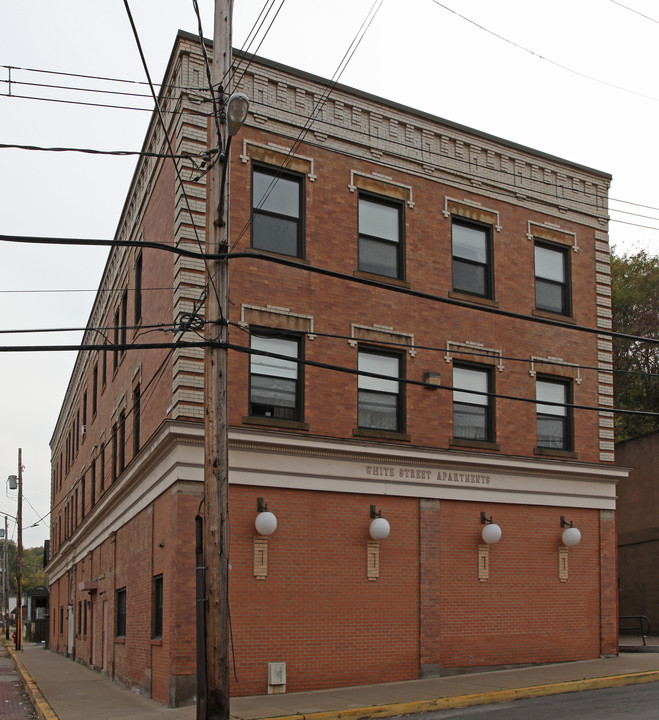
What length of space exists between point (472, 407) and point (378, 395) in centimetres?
251

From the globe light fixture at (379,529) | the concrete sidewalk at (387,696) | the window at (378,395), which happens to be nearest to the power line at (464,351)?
the window at (378,395)

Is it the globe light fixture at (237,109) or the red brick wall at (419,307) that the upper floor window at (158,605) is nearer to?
the red brick wall at (419,307)

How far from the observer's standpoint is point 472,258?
21.5 m

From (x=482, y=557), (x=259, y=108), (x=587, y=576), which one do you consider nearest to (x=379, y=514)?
(x=482, y=557)

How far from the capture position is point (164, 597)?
17.6 m

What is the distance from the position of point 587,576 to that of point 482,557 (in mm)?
3134

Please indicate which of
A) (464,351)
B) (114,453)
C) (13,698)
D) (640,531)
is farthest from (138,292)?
(640,531)

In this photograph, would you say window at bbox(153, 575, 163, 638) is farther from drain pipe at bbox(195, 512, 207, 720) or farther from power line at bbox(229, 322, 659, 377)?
drain pipe at bbox(195, 512, 207, 720)

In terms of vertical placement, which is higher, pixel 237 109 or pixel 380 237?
pixel 380 237

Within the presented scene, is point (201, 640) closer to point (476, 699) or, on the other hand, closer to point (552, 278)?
point (476, 699)

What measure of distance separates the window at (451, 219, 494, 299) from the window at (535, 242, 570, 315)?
145 cm

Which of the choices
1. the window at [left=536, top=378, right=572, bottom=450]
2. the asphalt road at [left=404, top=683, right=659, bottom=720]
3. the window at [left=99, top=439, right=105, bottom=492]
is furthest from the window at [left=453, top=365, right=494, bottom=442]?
the window at [left=99, top=439, right=105, bottom=492]

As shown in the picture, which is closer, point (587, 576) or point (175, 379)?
point (175, 379)

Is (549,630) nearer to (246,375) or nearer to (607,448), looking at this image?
(607,448)
